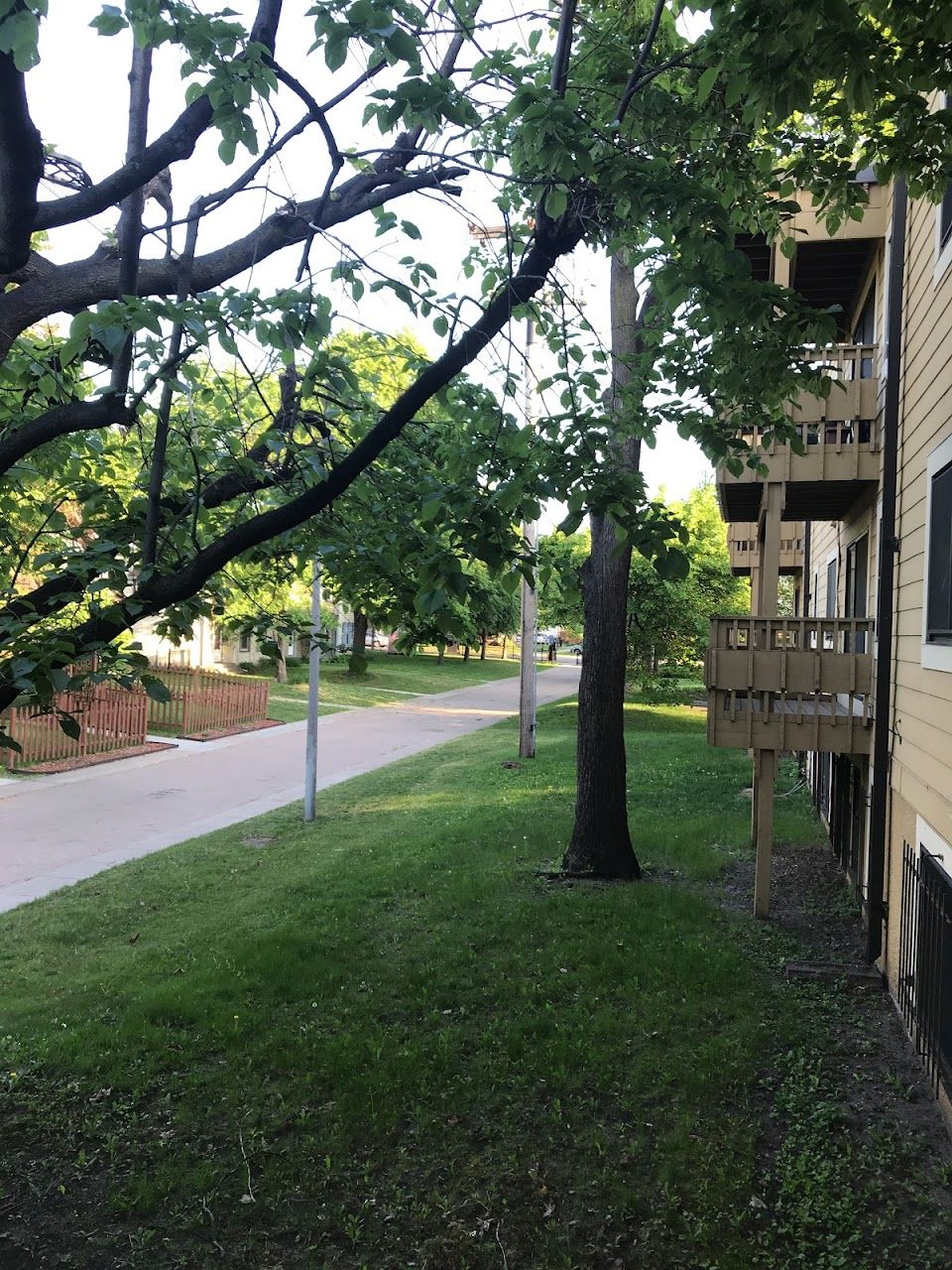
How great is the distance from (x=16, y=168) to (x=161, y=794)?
12135 millimetres

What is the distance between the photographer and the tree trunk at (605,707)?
9281mm

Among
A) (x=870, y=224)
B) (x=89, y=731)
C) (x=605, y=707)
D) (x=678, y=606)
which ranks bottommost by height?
(x=89, y=731)

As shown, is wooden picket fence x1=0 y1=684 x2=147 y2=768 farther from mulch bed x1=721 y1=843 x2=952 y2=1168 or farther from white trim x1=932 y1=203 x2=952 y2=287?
white trim x1=932 y1=203 x2=952 y2=287

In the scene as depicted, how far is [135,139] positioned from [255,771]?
13.8 m

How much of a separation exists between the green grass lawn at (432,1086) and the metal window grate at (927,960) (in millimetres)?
427

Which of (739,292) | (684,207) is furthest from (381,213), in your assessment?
(739,292)

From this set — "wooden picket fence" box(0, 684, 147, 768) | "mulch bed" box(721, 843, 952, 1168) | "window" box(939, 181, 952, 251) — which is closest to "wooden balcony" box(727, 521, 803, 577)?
"mulch bed" box(721, 843, 952, 1168)

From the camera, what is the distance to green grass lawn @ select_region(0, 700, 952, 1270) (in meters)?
4.02

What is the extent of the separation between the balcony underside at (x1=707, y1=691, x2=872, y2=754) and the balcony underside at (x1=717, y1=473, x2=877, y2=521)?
2175 mm

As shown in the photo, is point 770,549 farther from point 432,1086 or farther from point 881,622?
point 432,1086

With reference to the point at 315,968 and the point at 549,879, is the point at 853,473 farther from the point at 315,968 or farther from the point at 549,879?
the point at 315,968

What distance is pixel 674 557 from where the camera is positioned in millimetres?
3980

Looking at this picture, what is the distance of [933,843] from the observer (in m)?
5.38

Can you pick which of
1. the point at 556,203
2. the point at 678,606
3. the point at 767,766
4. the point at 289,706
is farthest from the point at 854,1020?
the point at 289,706
